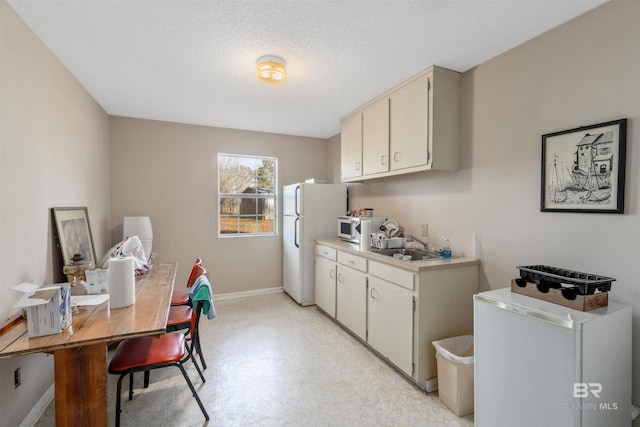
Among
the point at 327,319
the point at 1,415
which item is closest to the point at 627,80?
the point at 327,319

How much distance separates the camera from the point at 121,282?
71.7 inches

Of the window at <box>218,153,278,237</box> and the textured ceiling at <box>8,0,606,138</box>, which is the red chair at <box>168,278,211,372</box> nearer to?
the window at <box>218,153,278,237</box>

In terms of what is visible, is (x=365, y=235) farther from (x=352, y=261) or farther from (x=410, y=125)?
(x=410, y=125)

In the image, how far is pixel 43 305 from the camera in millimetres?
1443

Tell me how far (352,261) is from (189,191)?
2576 millimetres

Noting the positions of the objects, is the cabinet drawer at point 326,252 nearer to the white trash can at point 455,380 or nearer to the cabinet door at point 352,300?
the cabinet door at point 352,300

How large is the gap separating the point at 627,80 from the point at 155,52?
9.97ft

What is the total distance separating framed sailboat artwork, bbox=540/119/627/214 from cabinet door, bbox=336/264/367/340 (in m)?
1.64

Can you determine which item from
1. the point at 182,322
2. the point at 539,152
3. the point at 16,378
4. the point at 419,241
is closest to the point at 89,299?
the point at 16,378

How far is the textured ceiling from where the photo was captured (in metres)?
1.71

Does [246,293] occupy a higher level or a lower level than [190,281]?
lower

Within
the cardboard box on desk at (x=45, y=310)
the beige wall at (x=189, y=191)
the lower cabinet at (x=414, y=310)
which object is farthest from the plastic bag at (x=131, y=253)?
the lower cabinet at (x=414, y=310)

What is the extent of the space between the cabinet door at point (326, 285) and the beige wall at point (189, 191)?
106 centimetres

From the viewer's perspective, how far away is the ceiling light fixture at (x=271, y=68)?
2252 mm
